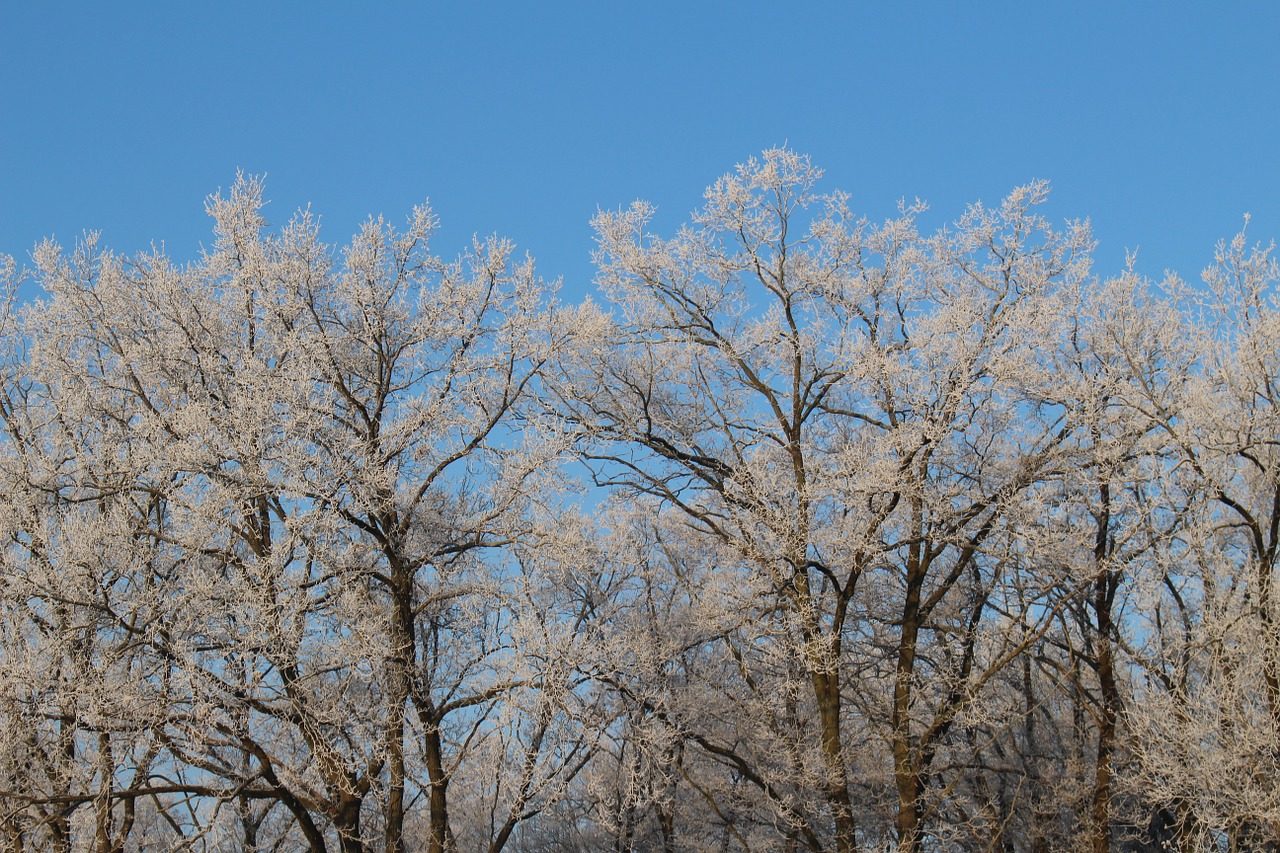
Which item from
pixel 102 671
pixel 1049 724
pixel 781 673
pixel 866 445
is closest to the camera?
pixel 102 671

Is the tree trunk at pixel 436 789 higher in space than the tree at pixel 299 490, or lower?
lower

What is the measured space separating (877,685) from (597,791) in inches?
252

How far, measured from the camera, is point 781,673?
17.6 meters

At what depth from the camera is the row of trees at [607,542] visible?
12.7m

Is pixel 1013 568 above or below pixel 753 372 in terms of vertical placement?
below

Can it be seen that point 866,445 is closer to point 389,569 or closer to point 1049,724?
point 389,569

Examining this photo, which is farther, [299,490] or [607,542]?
[607,542]

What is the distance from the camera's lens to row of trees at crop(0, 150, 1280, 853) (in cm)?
1272

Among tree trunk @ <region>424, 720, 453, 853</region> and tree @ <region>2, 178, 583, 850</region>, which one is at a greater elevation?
tree @ <region>2, 178, 583, 850</region>

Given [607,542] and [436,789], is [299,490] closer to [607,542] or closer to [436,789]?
[436,789]

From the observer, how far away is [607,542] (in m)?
19.4

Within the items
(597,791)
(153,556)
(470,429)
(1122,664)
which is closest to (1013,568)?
(1122,664)

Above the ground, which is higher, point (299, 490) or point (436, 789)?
point (299, 490)

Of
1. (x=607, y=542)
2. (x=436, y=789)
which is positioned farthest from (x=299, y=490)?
Answer: (x=607, y=542)
